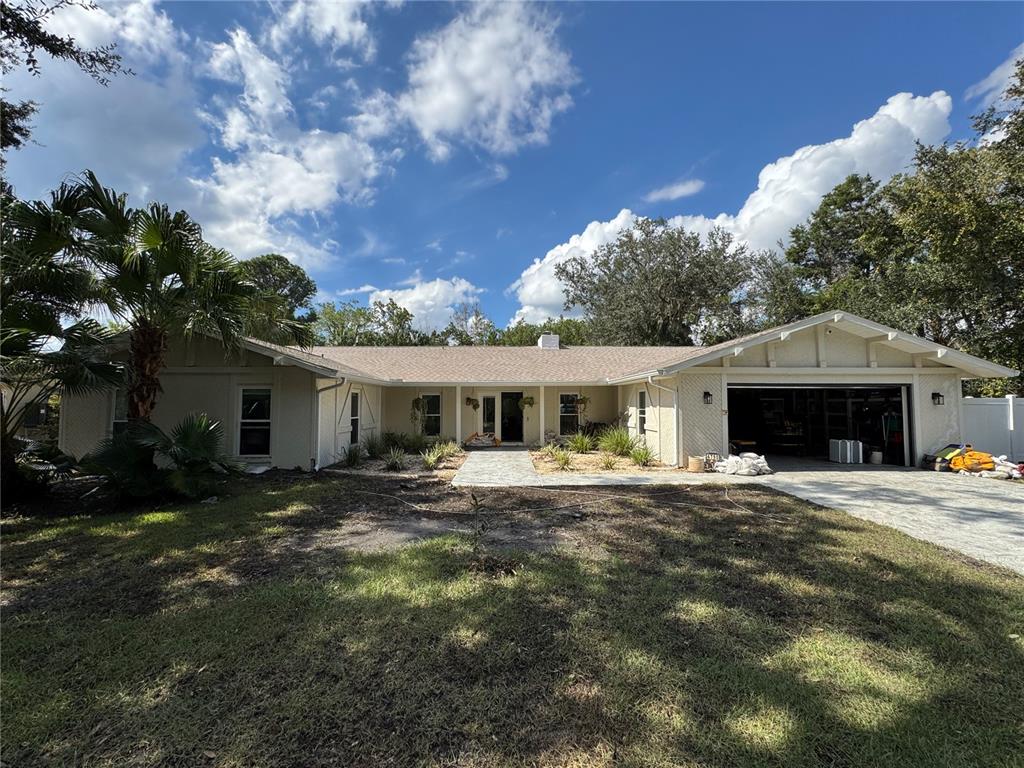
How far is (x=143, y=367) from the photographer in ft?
26.2

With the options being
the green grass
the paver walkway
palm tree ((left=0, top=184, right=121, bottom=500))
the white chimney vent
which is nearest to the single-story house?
the paver walkway

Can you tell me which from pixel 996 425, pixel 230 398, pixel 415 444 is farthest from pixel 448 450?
pixel 996 425

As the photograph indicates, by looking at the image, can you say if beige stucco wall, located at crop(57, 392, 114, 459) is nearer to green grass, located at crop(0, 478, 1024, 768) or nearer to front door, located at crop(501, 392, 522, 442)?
green grass, located at crop(0, 478, 1024, 768)

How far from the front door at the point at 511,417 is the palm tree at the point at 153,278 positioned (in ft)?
33.9

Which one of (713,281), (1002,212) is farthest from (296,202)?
(713,281)

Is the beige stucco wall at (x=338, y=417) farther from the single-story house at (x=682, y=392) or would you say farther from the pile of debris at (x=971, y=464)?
the pile of debris at (x=971, y=464)

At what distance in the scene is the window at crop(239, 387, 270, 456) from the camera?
1096 centimetres

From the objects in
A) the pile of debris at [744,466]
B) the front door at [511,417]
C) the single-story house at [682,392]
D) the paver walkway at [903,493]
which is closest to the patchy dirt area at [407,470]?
the paver walkway at [903,493]

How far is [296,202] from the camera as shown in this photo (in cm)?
1332

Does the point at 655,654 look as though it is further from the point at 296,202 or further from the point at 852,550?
the point at 296,202

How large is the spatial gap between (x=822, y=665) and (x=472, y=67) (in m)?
10.7

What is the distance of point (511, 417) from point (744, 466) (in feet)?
29.5

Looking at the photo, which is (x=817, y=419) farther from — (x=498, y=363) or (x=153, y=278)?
(x=153, y=278)

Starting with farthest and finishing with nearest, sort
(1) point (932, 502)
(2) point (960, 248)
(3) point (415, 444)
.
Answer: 1. (3) point (415, 444)
2. (2) point (960, 248)
3. (1) point (932, 502)
